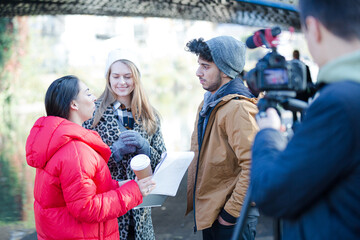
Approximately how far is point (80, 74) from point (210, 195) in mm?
21047

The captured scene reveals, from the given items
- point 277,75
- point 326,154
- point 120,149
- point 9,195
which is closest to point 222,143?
point 120,149

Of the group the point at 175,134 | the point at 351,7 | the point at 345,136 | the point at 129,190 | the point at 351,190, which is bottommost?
the point at 175,134

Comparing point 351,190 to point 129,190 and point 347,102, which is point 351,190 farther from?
point 129,190

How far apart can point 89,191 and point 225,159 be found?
2.90 feet

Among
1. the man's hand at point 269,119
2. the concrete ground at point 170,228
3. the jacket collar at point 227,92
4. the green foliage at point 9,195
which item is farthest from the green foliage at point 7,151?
the man's hand at point 269,119

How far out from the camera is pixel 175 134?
11.7m

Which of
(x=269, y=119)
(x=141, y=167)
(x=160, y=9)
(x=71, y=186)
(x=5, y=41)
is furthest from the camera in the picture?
(x=5, y=41)

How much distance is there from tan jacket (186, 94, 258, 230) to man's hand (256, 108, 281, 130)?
0.92 metres

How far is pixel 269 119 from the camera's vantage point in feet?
4.36

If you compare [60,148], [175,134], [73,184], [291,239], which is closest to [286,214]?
[291,239]

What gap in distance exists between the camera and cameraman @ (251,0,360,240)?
1044 mm

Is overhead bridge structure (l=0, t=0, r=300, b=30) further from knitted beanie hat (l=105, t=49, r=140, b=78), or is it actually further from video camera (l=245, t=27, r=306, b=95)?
video camera (l=245, t=27, r=306, b=95)

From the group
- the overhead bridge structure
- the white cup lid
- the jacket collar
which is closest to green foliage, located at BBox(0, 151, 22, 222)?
the overhead bridge structure

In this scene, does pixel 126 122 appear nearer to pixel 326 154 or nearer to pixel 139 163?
pixel 139 163
